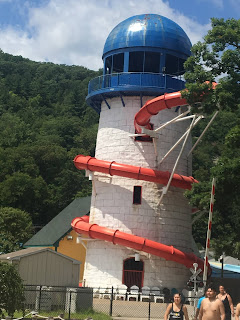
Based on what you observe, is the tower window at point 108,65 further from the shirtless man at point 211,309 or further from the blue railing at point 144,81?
the shirtless man at point 211,309

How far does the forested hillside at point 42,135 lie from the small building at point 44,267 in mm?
47677

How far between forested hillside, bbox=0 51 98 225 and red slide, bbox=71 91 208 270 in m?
42.2

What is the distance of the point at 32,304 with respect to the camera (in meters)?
25.7

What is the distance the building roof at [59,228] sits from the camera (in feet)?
161

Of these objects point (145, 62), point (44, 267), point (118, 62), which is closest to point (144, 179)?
point (44, 267)

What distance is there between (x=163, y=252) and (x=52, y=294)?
8991mm

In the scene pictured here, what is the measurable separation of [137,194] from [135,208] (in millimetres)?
899

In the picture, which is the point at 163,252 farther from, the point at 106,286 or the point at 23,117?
the point at 23,117

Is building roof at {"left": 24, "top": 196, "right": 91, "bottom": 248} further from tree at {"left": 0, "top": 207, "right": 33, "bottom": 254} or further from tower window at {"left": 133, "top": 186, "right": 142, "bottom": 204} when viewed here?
tower window at {"left": 133, "top": 186, "right": 142, "bottom": 204}

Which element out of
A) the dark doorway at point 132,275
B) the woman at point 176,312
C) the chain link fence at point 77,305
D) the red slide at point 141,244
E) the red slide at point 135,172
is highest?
the red slide at point 135,172

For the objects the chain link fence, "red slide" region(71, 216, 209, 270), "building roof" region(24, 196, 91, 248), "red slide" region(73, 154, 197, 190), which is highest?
"red slide" region(73, 154, 197, 190)

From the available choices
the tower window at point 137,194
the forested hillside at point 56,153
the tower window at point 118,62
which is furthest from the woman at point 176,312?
the tower window at point 118,62

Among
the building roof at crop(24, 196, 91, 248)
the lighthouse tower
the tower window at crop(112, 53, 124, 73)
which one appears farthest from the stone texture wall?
the building roof at crop(24, 196, 91, 248)

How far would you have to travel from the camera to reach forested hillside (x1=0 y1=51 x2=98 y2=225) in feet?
259
